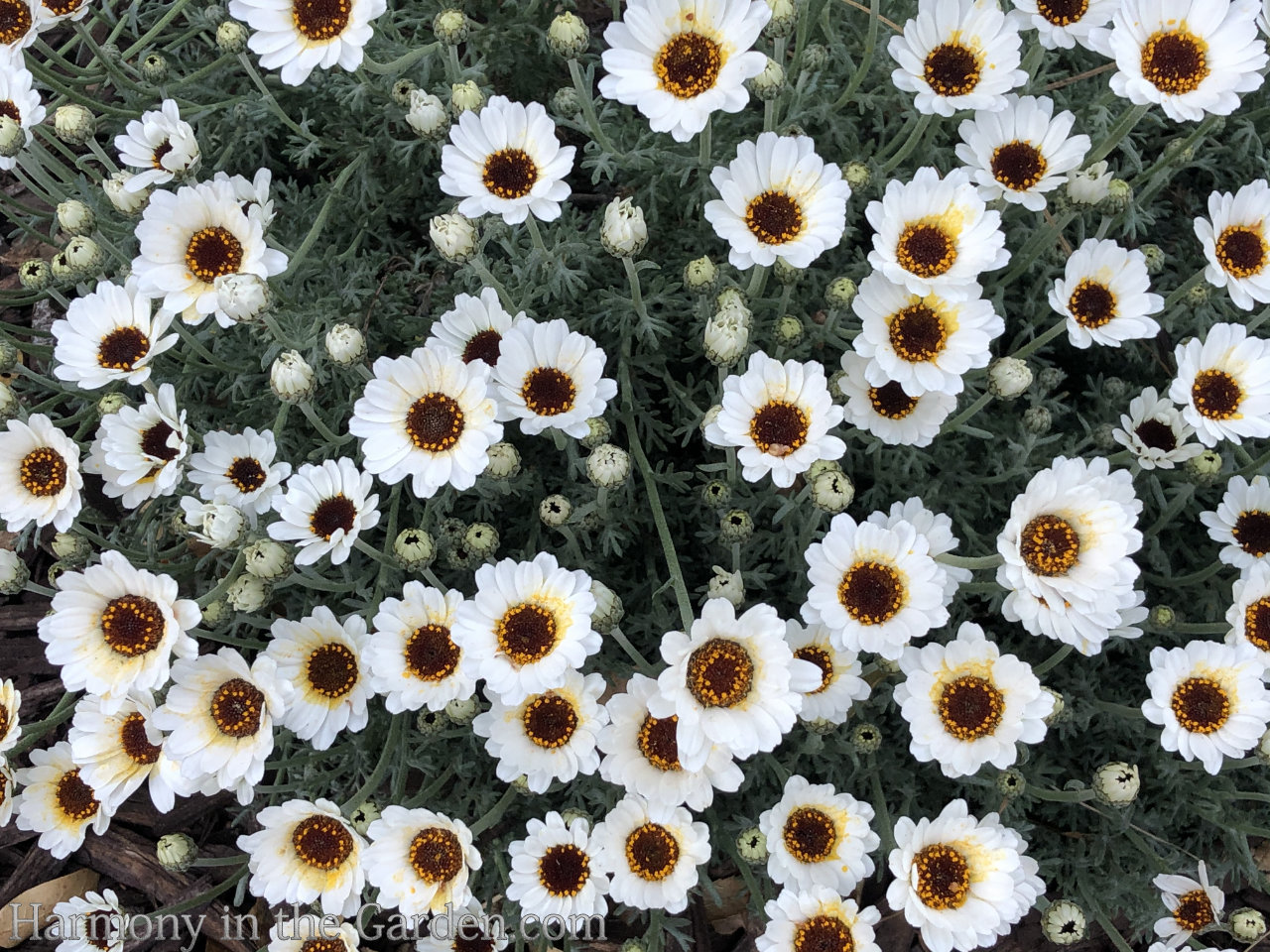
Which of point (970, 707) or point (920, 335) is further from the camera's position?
point (920, 335)

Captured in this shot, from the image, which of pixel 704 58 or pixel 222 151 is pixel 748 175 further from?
pixel 222 151

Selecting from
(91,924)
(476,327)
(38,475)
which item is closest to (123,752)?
(91,924)

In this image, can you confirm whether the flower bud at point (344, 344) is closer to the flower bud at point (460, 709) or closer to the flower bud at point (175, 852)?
the flower bud at point (460, 709)

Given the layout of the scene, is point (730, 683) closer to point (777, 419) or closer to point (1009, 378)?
point (777, 419)

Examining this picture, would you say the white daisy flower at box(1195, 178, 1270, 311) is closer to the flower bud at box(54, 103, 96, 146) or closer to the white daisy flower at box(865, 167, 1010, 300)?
the white daisy flower at box(865, 167, 1010, 300)

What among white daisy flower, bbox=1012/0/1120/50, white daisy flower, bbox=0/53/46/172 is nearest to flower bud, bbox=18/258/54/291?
white daisy flower, bbox=0/53/46/172

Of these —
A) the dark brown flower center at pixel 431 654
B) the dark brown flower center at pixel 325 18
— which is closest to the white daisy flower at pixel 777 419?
the dark brown flower center at pixel 431 654
